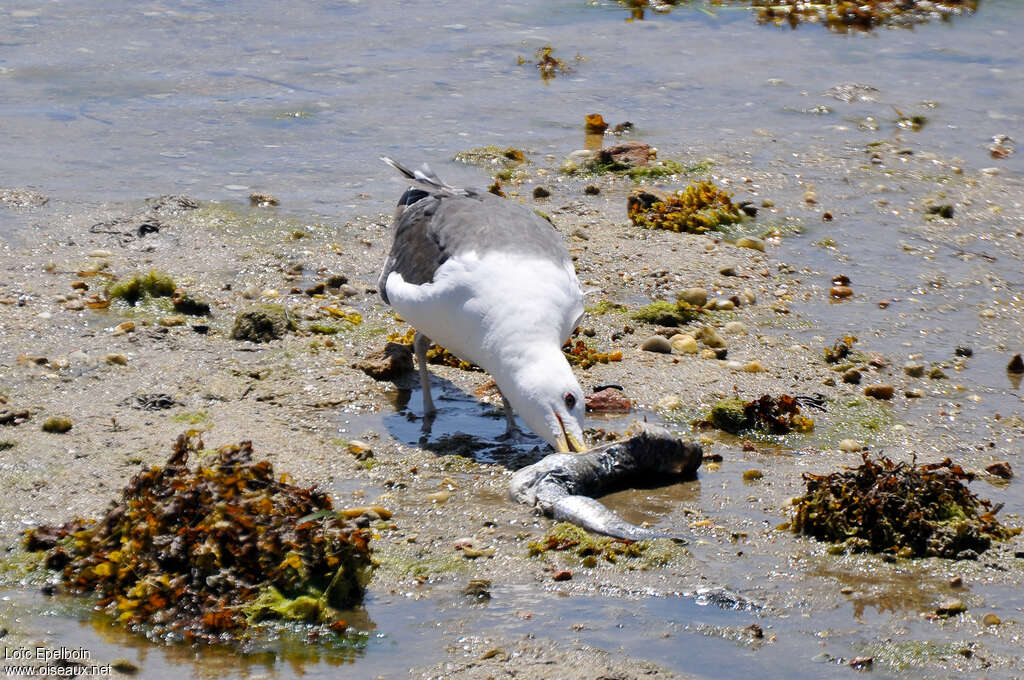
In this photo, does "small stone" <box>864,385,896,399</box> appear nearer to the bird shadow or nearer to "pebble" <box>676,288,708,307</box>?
"pebble" <box>676,288,708,307</box>

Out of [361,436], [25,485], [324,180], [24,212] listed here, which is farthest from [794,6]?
[25,485]

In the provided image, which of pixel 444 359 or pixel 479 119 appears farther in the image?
pixel 479 119

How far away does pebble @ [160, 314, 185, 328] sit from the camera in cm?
721

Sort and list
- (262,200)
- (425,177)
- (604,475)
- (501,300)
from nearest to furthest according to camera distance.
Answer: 1. (604,475)
2. (501,300)
3. (425,177)
4. (262,200)

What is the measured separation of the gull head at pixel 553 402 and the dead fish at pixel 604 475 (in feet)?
0.48

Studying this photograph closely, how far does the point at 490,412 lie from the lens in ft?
21.8

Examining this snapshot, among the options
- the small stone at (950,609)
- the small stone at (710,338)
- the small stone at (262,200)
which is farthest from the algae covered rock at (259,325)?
the small stone at (950,609)

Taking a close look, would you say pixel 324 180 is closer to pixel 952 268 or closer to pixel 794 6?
pixel 952 268

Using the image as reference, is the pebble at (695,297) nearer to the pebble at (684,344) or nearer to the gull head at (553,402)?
the pebble at (684,344)

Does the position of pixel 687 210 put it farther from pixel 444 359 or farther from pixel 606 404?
pixel 606 404

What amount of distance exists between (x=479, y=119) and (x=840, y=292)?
4.73 m

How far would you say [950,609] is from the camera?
4500mm

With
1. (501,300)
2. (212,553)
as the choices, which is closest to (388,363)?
(501,300)

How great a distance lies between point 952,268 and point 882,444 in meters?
2.84
